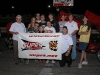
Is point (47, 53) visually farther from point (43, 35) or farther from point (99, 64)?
point (99, 64)

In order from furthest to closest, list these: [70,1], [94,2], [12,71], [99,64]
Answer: [94,2], [70,1], [99,64], [12,71]

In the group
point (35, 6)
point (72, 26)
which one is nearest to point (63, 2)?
point (72, 26)

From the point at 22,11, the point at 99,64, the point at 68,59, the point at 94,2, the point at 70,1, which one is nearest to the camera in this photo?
the point at 68,59

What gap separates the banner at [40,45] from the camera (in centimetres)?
895

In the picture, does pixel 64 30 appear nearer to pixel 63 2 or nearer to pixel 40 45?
pixel 40 45

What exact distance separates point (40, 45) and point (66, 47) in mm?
997

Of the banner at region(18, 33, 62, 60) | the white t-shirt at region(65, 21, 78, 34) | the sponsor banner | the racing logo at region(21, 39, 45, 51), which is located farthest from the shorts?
the sponsor banner

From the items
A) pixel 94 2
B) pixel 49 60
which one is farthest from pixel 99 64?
pixel 94 2

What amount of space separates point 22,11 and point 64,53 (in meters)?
60.4

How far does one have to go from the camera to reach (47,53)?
9070 millimetres

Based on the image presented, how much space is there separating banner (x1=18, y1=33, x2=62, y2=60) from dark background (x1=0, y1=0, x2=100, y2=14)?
179 ft

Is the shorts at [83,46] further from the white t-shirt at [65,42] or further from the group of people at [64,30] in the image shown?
the white t-shirt at [65,42]

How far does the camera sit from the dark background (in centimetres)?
6366

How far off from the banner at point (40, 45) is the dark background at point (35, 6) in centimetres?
5441
